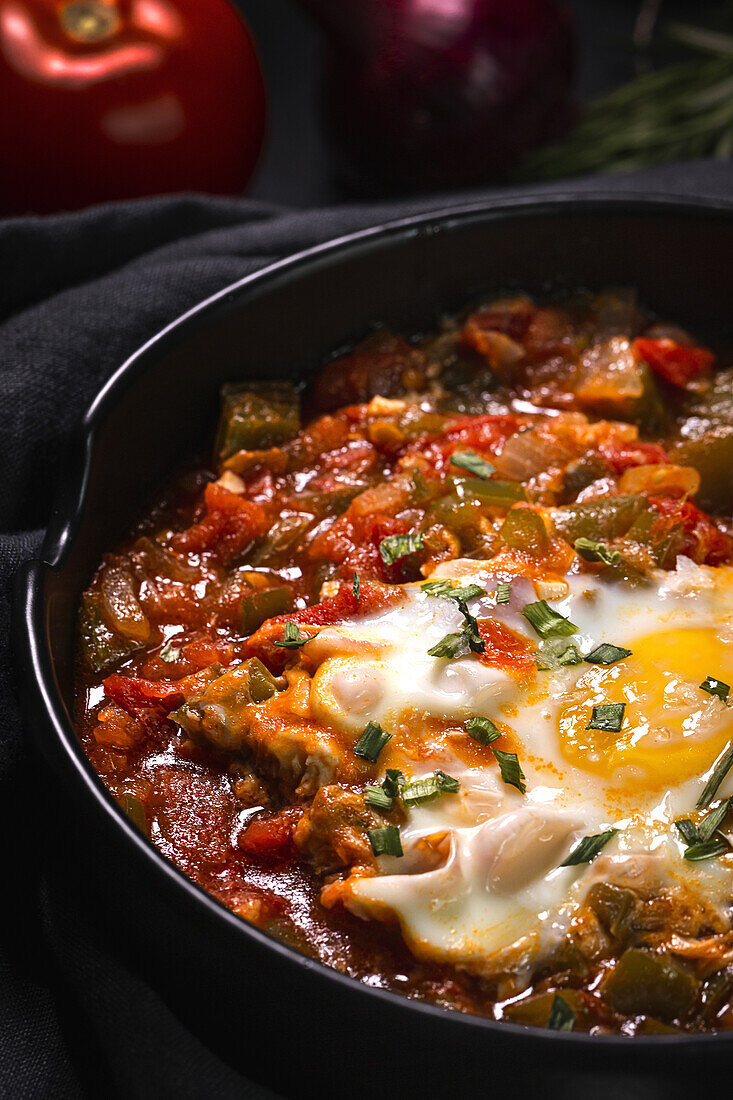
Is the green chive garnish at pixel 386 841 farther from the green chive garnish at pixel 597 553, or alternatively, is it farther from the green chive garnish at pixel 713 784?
the green chive garnish at pixel 597 553

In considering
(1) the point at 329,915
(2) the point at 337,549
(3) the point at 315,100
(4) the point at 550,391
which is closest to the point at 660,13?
(3) the point at 315,100

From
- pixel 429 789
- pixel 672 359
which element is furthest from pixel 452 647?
pixel 672 359

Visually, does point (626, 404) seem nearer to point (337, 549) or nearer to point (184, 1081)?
point (337, 549)

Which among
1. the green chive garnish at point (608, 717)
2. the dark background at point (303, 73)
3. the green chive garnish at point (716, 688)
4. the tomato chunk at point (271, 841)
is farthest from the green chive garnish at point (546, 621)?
the dark background at point (303, 73)

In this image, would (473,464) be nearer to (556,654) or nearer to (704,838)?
(556,654)

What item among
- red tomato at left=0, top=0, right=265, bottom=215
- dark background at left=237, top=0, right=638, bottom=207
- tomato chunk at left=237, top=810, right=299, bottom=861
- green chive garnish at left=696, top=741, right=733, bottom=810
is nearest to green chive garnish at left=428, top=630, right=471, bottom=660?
tomato chunk at left=237, top=810, right=299, bottom=861

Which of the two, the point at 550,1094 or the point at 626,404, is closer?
the point at 550,1094
